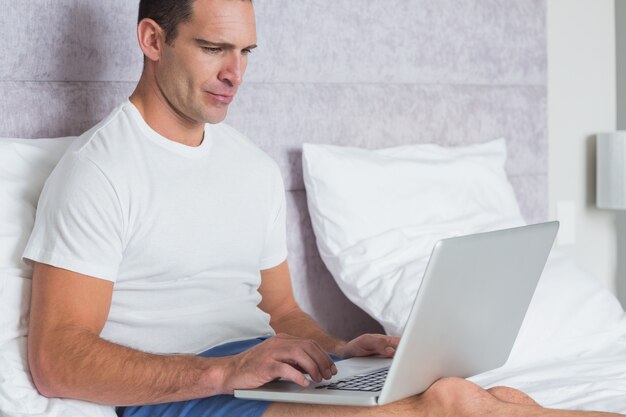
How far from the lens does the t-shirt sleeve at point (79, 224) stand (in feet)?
4.60

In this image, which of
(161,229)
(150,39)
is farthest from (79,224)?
(150,39)

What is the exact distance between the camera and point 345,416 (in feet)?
4.18

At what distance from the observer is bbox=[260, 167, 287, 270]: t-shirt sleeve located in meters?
1.79

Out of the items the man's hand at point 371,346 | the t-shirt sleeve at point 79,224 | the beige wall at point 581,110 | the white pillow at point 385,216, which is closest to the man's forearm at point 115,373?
the t-shirt sleeve at point 79,224

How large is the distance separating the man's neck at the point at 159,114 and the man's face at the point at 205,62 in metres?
0.01

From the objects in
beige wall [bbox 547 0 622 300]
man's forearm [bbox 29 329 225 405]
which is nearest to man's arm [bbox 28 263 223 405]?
man's forearm [bbox 29 329 225 405]

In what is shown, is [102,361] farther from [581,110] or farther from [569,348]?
[581,110]

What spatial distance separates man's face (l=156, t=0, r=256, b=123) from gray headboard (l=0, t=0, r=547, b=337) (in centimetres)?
26

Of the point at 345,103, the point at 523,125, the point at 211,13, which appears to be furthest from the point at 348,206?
the point at 523,125

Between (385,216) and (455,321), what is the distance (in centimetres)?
78

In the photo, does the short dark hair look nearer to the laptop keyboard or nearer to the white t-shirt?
the white t-shirt

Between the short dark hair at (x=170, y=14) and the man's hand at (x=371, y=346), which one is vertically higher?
the short dark hair at (x=170, y=14)

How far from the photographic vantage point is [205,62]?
1.60m

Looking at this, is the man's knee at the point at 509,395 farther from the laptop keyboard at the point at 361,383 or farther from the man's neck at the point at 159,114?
the man's neck at the point at 159,114
